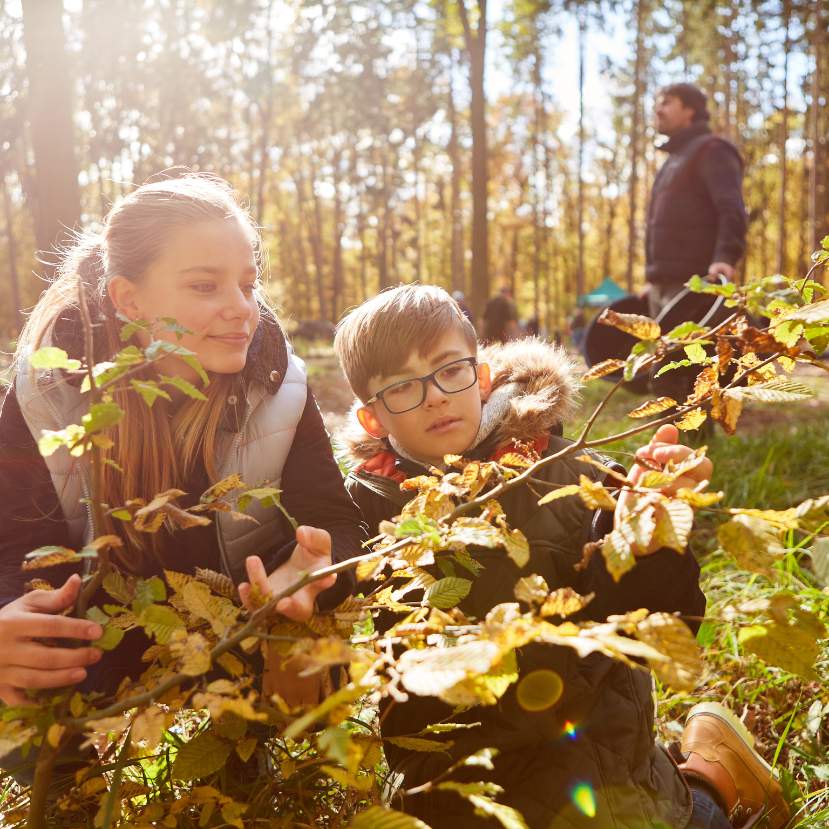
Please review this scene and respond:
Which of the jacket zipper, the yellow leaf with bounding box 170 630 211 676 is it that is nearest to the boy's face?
the jacket zipper

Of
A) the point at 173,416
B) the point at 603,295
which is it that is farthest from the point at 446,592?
the point at 603,295

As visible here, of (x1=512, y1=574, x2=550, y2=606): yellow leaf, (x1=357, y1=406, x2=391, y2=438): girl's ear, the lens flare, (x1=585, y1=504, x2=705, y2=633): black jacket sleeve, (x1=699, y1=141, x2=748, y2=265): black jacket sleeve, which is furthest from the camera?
(x1=699, y1=141, x2=748, y2=265): black jacket sleeve

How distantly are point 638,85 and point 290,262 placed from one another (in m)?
19.8

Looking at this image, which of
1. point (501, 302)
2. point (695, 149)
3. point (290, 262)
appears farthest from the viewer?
point (290, 262)

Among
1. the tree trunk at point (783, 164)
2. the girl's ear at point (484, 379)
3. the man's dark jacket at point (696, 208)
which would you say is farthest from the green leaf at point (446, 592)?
the tree trunk at point (783, 164)

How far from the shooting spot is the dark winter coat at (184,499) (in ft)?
5.54

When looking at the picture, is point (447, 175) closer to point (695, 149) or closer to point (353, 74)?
point (353, 74)

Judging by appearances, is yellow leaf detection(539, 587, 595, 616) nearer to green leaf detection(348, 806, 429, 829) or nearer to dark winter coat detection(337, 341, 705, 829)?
green leaf detection(348, 806, 429, 829)

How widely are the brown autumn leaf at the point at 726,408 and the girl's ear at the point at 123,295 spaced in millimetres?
1586

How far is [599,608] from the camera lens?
1.62 metres

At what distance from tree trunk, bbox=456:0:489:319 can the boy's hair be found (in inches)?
333

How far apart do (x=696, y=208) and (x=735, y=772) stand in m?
4.17

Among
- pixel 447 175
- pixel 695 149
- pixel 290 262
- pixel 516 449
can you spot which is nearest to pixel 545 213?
pixel 447 175

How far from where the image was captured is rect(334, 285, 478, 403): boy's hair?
195cm
